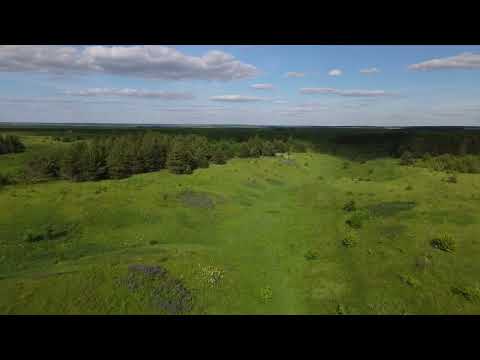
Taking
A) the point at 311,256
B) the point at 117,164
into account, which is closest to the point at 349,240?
the point at 311,256

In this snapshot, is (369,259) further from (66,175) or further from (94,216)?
(66,175)

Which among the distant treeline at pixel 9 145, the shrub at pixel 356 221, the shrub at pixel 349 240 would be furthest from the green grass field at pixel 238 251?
the distant treeline at pixel 9 145

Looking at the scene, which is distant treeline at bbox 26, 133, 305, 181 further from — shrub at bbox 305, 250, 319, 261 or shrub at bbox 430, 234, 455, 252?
shrub at bbox 430, 234, 455, 252

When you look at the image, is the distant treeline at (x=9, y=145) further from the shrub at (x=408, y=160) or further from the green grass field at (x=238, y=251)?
the shrub at (x=408, y=160)
